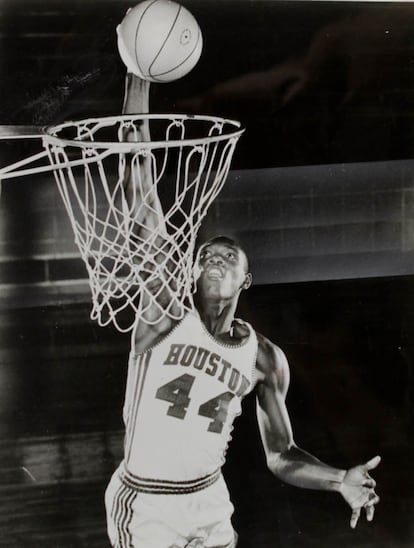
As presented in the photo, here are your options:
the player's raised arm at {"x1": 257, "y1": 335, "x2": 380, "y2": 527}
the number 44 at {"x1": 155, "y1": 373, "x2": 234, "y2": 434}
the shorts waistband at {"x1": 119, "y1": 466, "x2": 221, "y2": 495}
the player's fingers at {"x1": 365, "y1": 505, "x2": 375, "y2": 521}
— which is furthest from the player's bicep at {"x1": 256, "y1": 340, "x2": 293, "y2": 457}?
the player's fingers at {"x1": 365, "y1": 505, "x2": 375, "y2": 521}

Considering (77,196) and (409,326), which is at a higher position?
(77,196)

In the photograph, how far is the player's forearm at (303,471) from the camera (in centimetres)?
264

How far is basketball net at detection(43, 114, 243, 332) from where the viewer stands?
2.33 m

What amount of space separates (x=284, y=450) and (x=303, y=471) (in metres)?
0.10

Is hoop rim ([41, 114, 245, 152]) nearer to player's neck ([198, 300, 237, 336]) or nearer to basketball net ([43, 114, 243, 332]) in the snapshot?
basketball net ([43, 114, 243, 332])

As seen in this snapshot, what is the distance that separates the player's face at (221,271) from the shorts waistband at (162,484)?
0.61 m

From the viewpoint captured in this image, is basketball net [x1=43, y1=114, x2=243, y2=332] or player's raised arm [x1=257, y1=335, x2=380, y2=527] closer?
basketball net [x1=43, y1=114, x2=243, y2=332]

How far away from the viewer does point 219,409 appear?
8.34 ft

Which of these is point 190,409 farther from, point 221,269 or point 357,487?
point 357,487

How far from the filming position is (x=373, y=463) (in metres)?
2.70

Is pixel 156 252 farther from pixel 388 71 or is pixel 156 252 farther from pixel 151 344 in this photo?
pixel 388 71

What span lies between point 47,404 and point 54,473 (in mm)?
234

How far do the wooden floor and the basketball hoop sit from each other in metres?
0.18

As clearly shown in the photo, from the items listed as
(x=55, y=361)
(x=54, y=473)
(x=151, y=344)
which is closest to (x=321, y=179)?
(x=151, y=344)
